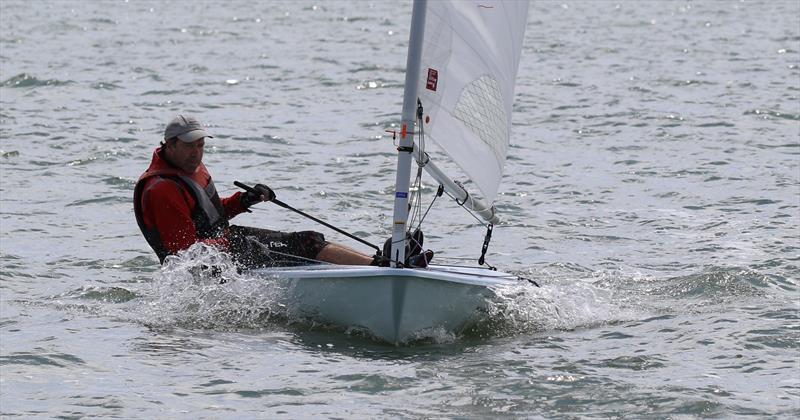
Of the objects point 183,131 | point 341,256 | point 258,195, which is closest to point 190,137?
point 183,131

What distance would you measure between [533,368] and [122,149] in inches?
318

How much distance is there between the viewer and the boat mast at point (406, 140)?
7.39 meters

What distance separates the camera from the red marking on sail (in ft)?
24.9

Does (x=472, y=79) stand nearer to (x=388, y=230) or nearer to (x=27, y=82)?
(x=388, y=230)

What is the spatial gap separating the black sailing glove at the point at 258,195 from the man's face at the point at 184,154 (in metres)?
0.40

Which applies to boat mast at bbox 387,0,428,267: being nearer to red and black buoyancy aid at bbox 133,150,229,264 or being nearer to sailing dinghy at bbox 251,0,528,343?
sailing dinghy at bbox 251,0,528,343

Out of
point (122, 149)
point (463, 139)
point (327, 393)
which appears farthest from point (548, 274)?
point (122, 149)

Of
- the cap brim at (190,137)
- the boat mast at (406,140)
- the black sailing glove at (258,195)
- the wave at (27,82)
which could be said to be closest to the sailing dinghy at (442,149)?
the boat mast at (406,140)

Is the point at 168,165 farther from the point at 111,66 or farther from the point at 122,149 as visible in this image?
the point at 111,66

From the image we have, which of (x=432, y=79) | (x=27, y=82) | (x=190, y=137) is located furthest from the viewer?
(x=27, y=82)

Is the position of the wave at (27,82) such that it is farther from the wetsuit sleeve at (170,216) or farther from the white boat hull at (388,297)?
the white boat hull at (388,297)

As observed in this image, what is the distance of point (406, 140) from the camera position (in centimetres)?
745

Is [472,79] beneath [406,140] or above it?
above

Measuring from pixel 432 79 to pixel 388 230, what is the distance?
357 centimetres
